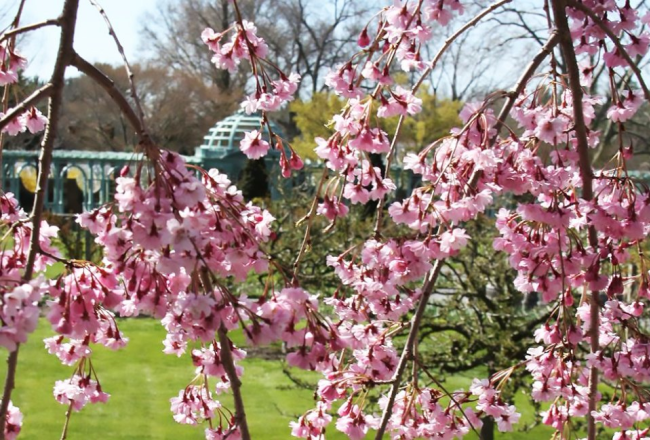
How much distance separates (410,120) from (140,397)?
16237 mm

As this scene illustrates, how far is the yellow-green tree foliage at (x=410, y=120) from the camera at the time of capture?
19453 mm

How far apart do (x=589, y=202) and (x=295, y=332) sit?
754 millimetres

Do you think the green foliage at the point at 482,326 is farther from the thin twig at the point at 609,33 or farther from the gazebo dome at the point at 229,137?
the gazebo dome at the point at 229,137

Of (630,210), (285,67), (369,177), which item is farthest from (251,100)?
(285,67)

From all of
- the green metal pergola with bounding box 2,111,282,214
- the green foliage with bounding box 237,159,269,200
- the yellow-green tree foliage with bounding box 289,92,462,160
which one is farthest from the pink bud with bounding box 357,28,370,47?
the yellow-green tree foliage with bounding box 289,92,462,160

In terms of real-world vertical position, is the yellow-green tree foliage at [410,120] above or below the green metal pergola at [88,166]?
above

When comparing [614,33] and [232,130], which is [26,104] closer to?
[614,33]

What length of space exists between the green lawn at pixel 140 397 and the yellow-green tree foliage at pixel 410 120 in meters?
12.9

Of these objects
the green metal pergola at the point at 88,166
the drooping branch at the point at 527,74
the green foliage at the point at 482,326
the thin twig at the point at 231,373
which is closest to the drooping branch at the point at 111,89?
the thin twig at the point at 231,373

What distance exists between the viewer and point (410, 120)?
2053cm

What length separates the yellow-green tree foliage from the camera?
19453mm

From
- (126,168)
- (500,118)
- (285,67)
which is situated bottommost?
(126,168)

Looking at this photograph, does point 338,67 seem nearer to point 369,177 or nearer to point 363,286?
point 369,177

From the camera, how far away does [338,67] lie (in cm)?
170
